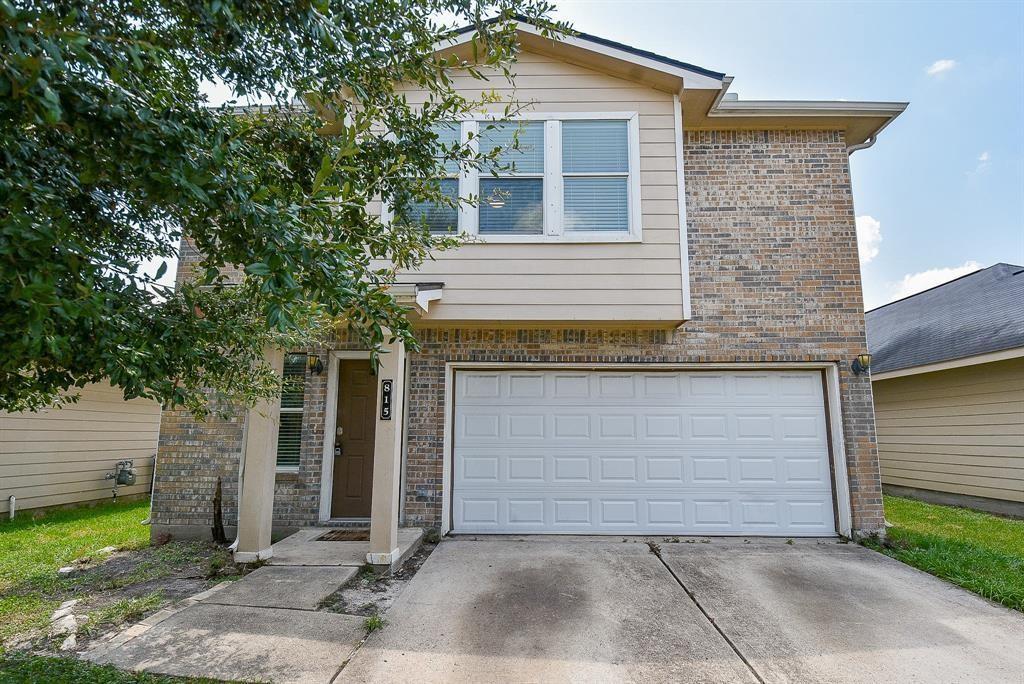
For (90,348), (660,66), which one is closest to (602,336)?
(660,66)

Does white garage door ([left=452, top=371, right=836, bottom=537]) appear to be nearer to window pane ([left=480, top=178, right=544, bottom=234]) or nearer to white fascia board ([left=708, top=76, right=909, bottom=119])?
window pane ([left=480, top=178, right=544, bottom=234])

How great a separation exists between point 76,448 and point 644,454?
9509mm

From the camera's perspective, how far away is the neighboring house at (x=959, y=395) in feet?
25.7

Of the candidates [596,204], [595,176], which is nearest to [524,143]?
[595,176]

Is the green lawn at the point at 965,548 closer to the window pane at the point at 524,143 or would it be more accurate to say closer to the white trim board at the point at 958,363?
the white trim board at the point at 958,363

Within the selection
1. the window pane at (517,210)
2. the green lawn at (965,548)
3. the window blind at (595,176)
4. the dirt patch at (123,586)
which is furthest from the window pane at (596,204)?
→ the dirt patch at (123,586)

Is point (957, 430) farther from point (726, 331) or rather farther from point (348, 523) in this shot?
point (348, 523)

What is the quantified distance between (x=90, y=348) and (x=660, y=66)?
6.34m

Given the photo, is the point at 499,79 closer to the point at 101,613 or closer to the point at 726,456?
the point at 726,456

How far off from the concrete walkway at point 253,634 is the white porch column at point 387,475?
1.19ft

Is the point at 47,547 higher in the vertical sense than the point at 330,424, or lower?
lower

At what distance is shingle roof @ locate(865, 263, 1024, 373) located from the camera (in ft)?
26.7

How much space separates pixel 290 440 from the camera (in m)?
6.57

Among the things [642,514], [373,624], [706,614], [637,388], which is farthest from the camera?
[637,388]
